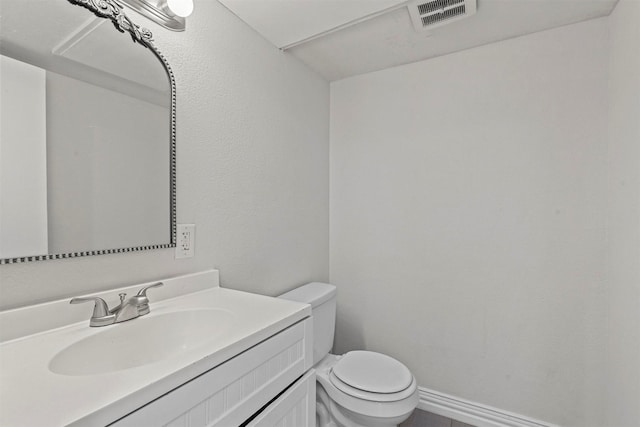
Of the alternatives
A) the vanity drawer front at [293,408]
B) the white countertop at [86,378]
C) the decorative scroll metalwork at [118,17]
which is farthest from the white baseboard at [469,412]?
the decorative scroll metalwork at [118,17]

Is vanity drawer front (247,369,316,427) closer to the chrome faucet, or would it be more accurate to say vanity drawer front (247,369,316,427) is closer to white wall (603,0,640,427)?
the chrome faucet

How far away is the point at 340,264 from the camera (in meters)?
2.18

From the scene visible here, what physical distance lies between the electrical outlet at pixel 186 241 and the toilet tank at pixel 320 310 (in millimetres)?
602

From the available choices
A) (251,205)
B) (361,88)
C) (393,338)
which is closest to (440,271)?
(393,338)

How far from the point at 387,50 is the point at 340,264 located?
1.41m

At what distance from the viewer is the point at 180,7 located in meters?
1.11

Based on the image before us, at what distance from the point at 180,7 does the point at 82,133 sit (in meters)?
0.58

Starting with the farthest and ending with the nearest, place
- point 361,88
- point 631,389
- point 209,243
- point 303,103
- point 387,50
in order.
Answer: point 361,88
point 303,103
point 387,50
point 209,243
point 631,389

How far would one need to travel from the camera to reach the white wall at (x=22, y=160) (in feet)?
2.53


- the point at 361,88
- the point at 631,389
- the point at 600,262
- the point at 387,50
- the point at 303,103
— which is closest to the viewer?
the point at 631,389

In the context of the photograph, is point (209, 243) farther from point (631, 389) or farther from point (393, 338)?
point (631, 389)

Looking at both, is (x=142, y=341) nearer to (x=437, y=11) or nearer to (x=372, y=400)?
(x=372, y=400)

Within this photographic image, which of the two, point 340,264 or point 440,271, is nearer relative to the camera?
point 440,271

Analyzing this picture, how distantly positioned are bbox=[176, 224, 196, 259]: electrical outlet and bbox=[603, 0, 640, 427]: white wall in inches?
67.8
